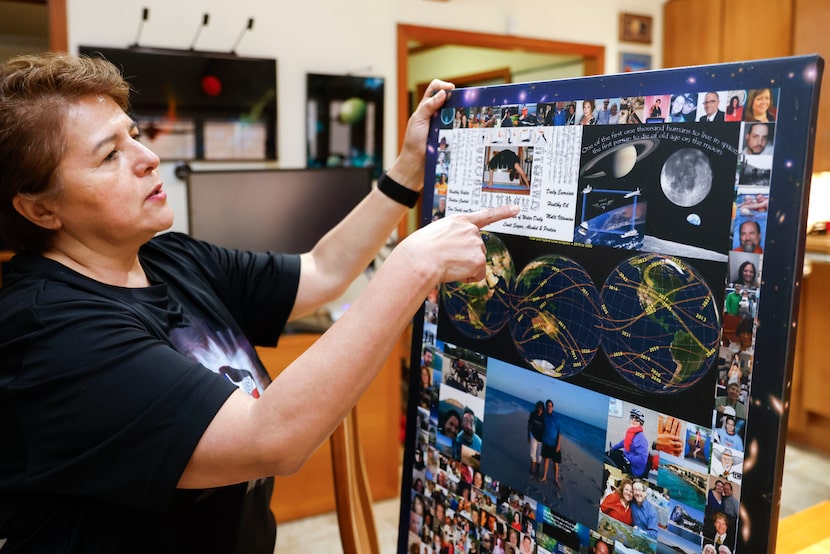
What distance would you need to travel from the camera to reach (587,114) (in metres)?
0.93

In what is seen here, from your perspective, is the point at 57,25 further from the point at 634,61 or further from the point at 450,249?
the point at 634,61

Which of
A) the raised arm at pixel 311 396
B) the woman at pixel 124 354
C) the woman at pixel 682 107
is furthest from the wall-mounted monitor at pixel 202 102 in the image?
the woman at pixel 682 107

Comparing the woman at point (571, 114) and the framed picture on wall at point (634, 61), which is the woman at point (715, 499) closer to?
the woman at point (571, 114)

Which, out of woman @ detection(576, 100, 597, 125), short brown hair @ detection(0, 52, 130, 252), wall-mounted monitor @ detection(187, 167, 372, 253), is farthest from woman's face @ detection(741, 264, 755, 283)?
wall-mounted monitor @ detection(187, 167, 372, 253)

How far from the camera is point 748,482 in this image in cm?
75

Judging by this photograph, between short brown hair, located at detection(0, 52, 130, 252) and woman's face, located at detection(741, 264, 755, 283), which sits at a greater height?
short brown hair, located at detection(0, 52, 130, 252)

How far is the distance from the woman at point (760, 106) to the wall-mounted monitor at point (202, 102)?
253cm

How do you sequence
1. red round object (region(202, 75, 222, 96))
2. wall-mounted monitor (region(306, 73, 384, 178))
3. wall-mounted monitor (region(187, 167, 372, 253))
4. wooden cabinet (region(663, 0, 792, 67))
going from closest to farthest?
wall-mounted monitor (region(187, 167, 372, 253))
red round object (region(202, 75, 222, 96))
wall-mounted monitor (region(306, 73, 384, 178))
wooden cabinet (region(663, 0, 792, 67))

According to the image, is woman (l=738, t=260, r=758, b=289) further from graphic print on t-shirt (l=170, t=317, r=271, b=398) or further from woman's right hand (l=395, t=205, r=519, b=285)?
graphic print on t-shirt (l=170, t=317, r=271, b=398)

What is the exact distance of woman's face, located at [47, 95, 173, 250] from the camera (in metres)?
0.98

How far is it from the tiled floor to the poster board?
1567 millimetres

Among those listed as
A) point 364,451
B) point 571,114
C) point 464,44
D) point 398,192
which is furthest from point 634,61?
point 571,114

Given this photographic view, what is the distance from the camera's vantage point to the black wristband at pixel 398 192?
4.36 feet

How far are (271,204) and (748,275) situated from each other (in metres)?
2.30
